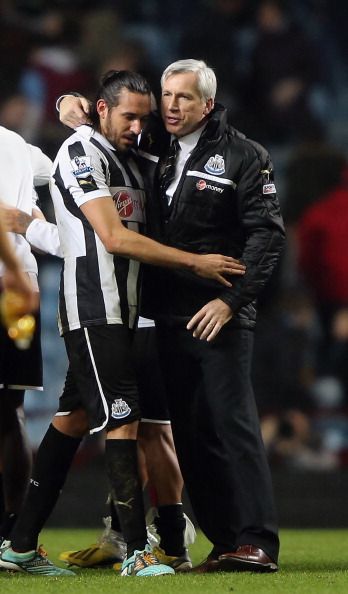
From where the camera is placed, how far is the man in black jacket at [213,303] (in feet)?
16.1

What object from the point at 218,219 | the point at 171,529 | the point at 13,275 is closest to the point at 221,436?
the point at 171,529

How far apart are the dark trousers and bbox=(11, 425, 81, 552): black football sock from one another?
0.45 metres

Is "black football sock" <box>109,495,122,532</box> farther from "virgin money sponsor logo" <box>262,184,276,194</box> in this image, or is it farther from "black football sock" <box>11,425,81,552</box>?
"virgin money sponsor logo" <box>262,184,276,194</box>

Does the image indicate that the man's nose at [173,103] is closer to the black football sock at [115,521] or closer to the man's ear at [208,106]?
the man's ear at [208,106]

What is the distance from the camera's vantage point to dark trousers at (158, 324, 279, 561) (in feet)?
16.0

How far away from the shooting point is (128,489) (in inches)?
185

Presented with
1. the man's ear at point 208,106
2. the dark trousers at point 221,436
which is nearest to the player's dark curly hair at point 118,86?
the man's ear at point 208,106

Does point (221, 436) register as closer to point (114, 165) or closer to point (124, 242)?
point (124, 242)

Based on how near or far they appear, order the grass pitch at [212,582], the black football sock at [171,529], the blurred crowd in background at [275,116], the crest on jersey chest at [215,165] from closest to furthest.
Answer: the grass pitch at [212,582]
the crest on jersey chest at [215,165]
the black football sock at [171,529]
the blurred crowd in background at [275,116]

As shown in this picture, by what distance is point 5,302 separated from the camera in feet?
12.2

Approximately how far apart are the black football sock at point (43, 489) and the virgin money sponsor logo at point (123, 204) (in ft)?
2.90

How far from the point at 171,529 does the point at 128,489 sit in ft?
2.14

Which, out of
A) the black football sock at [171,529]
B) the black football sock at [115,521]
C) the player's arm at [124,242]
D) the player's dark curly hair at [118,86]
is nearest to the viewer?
the player's arm at [124,242]

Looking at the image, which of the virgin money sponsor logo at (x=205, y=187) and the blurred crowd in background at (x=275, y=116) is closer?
the virgin money sponsor logo at (x=205, y=187)
